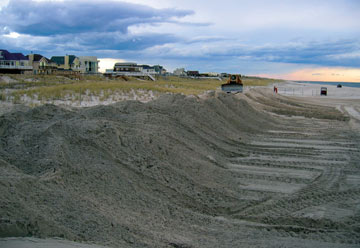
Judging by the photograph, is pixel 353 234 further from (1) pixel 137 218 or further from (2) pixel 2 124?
(2) pixel 2 124

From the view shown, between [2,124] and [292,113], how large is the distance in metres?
18.0

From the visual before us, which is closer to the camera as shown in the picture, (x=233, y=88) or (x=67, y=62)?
(x=233, y=88)

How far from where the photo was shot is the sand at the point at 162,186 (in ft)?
15.5

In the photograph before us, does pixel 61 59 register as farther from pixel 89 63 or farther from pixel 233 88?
pixel 233 88

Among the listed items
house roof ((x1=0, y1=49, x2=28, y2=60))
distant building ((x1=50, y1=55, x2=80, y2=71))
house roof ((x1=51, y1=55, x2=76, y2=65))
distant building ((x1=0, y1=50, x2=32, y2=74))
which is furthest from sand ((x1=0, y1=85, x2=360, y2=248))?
house roof ((x1=51, y1=55, x2=76, y2=65))

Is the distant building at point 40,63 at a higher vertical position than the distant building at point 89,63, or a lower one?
lower

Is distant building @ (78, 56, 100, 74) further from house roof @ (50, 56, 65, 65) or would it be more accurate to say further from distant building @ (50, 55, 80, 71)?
house roof @ (50, 56, 65, 65)

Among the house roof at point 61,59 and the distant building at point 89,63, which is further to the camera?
the distant building at point 89,63

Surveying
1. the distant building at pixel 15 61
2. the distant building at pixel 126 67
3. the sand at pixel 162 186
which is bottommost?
the sand at pixel 162 186

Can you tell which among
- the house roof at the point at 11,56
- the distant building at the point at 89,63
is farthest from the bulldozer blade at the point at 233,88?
the distant building at the point at 89,63

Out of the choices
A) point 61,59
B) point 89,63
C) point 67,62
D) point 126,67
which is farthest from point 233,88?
point 126,67

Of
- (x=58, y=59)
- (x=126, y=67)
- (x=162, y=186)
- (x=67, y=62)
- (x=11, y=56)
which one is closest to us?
(x=162, y=186)

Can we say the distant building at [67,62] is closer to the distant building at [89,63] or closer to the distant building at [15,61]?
the distant building at [89,63]

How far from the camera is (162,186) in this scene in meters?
7.10
